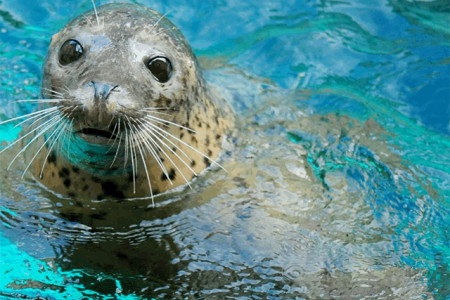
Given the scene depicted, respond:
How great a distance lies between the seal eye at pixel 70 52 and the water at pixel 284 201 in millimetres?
850

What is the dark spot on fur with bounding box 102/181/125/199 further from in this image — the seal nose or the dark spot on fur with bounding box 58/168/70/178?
the seal nose

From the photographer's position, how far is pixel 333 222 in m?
4.37

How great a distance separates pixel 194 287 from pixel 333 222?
3.32 feet

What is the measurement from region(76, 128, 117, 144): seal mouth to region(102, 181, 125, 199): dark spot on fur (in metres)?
0.53

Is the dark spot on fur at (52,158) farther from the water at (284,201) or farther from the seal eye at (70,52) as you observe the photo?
the seal eye at (70,52)

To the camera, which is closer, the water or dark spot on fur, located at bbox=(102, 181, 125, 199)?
the water

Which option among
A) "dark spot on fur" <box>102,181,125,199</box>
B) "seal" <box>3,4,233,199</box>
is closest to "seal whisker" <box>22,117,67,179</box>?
"seal" <box>3,4,233,199</box>

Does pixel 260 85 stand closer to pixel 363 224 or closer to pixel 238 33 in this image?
pixel 238 33

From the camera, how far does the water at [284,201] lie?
3926mm

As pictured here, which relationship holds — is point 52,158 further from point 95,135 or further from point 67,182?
point 95,135

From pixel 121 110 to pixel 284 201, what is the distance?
4.38ft

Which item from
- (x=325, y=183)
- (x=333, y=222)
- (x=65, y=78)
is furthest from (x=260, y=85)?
(x=65, y=78)

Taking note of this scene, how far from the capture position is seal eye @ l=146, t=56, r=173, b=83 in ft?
12.9

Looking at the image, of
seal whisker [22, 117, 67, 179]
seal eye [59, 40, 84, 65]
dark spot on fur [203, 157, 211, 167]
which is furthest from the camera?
dark spot on fur [203, 157, 211, 167]
